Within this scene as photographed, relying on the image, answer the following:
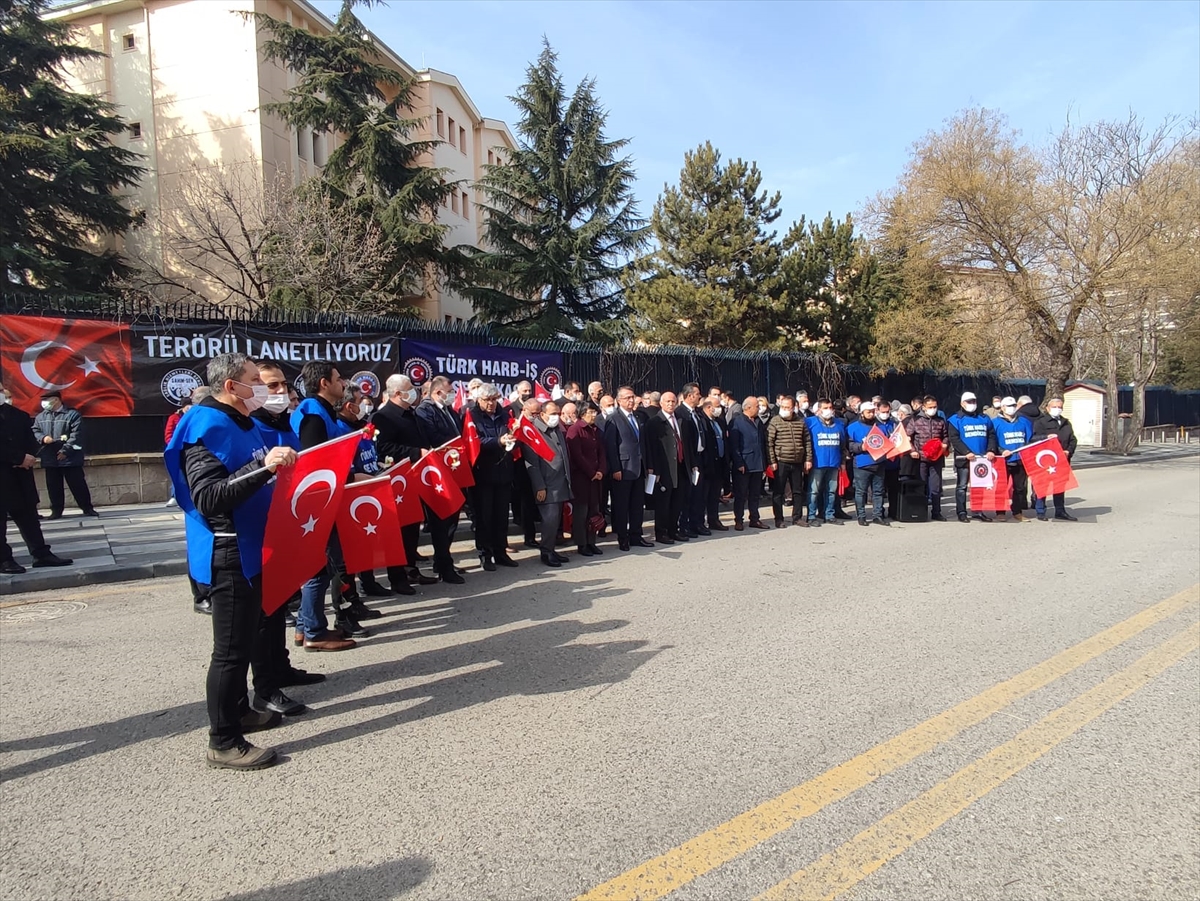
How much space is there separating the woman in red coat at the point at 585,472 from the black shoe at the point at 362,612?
3.11 metres

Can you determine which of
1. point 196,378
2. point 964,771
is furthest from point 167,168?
point 964,771

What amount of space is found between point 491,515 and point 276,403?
3.38 metres

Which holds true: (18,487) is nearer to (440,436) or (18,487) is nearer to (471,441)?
(440,436)

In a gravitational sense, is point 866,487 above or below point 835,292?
below

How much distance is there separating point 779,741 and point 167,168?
31606 mm

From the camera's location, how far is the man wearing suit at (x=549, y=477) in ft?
26.8

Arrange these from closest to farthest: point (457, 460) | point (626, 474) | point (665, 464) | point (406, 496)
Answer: point (406, 496)
point (457, 460)
point (626, 474)
point (665, 464)

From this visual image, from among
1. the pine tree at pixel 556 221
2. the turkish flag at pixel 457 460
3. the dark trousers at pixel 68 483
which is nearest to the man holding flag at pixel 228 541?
the turkish flag at pixel 457 460

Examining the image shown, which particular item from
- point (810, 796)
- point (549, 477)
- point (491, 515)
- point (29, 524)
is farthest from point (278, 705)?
point (29, 524)

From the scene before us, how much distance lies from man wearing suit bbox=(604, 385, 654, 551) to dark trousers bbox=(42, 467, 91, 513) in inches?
309

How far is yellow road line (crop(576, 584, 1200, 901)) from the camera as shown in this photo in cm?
258

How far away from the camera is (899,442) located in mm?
10547

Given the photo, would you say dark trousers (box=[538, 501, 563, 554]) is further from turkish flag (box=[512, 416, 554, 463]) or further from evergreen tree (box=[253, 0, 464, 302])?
evergreen tree (box=[253, 0, 464, 302])

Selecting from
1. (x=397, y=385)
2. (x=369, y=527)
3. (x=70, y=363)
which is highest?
(x=70, y=363)
